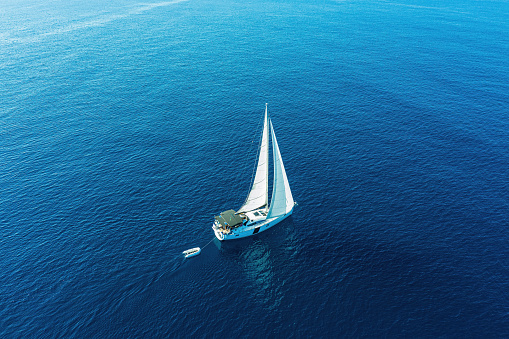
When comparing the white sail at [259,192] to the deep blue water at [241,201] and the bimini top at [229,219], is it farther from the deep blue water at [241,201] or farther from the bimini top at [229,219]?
the deep blue water at [241,201]

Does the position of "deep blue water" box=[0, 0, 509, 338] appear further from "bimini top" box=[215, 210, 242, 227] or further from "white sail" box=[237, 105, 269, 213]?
"white sail" box=[237, 105, 269, 213]

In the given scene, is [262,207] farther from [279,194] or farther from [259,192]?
[279,194]

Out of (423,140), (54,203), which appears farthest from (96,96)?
(423,140)

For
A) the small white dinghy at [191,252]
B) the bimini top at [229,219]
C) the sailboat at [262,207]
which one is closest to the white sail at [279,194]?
the sailboat at [262,207]

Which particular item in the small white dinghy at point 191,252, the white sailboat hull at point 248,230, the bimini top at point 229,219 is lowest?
the white sailboat hull at point 248,230

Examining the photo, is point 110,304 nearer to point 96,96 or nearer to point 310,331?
point 310,331

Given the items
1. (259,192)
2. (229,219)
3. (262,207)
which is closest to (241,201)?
(259,192)

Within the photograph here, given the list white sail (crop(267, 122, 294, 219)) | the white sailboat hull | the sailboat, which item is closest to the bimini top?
the sailboat
